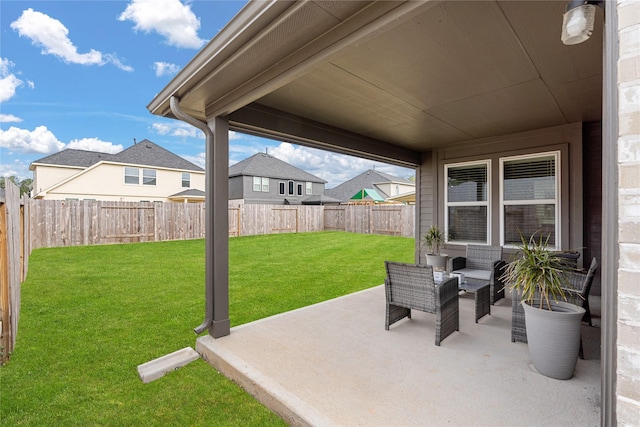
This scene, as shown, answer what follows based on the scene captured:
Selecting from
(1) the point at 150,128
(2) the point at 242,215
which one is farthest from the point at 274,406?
(1) the point at 150,128

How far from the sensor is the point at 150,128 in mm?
35375

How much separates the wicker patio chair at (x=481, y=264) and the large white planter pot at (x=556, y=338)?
1980 mm

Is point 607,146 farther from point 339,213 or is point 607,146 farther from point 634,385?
point 339,213

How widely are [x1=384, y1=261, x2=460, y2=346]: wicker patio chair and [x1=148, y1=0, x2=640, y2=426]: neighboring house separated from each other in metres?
1.27

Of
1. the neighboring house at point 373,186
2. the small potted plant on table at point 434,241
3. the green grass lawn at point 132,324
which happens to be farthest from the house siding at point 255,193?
the small potted plant on table at point 434,241

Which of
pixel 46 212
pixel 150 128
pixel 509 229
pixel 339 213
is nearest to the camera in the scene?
pixel 509 229

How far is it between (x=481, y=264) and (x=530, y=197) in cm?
138

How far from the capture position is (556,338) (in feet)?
8.03

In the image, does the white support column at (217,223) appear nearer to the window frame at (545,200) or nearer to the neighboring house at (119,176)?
the window frame at (545,200)

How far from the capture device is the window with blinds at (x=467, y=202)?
19.0 feet

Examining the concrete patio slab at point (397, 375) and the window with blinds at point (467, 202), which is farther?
the window with blinds at point (467, 202)

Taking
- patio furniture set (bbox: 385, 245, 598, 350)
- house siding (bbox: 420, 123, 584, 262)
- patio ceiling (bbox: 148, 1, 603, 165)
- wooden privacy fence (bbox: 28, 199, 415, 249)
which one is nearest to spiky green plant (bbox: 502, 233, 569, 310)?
patio furniture set (bbox: 385, 245, 598, 350)

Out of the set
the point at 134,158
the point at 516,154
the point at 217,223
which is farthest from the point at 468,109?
the point at 134,158

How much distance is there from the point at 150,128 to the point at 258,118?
3745 cm
